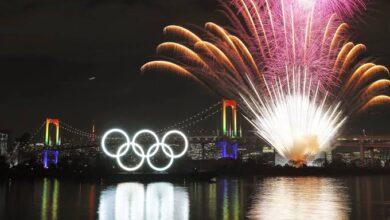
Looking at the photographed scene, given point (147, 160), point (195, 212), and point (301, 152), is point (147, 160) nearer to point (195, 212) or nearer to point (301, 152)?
point (301, 152)

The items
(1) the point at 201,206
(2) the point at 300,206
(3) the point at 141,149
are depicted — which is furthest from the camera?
(3) the point at 141,149

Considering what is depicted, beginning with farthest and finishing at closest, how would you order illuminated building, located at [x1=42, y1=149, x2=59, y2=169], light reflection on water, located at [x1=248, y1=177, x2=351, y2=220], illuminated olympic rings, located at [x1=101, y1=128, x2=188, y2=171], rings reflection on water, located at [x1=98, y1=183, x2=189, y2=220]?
illuminated building, located at [x1=42, y1=149, x2=59, y2=169] < illuminated olympic rings, located at [x1=101, y1=128, x2=188, y2=171] < rings reflection on water, located at [x1=98, y1=183, x2=189, y2=220] < light reflection on water, located at [x1=248, y1=177, x2=351, y2=220]

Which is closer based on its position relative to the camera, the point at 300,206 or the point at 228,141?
the point at 300,206

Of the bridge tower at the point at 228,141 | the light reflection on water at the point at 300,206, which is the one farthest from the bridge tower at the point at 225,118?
the light reflection on water at the point at 300,206

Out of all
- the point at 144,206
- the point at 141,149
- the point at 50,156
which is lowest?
the point at 144,206

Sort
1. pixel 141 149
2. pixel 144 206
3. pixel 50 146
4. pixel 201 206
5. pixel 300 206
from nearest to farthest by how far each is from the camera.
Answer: pixel 300 206 → pixel 201 206 → pixel 144 206 → pixel 141 149 → pixel 50 146

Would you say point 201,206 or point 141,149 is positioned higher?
point 141,149

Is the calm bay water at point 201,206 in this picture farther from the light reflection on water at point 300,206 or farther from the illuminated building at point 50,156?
the illuminated building at point 50,156

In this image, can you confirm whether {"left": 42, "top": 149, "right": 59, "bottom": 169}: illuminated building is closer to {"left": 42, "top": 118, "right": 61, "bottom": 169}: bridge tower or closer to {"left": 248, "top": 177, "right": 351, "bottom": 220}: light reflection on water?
{"left": 42, "top": 118, "right": 61, "bottom": 169}: bridge tower

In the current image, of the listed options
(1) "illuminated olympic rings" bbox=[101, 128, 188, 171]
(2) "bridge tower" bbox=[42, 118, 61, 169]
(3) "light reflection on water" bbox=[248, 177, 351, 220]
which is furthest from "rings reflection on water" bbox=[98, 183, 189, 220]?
(2) "bridge tower" bbox=[42, 118, 61, 169]

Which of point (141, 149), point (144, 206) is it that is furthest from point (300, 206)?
point (141, 149)

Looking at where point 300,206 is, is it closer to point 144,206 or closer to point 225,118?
point 144,206
